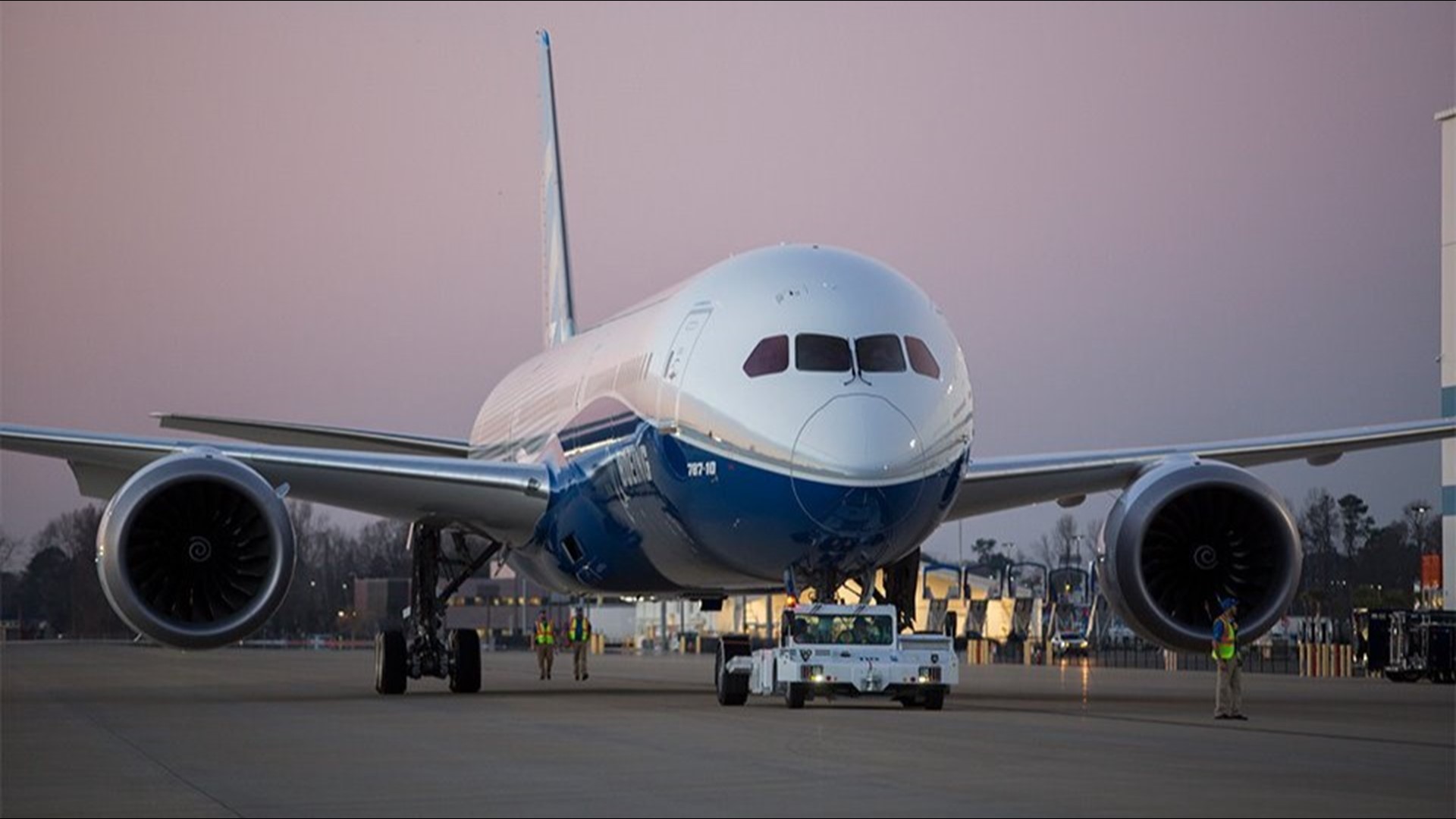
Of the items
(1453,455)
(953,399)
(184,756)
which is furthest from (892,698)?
(1453,455)

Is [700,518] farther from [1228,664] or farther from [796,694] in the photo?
[1228,664]

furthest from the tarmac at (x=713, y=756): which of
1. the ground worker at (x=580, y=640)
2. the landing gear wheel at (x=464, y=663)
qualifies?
the ground worker at (x=580, y=640)

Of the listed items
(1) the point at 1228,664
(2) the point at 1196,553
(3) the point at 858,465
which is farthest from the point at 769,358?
(2) the point at 1196,553

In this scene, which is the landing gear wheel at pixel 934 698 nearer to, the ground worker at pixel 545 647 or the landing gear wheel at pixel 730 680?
the landing gear wheel at pixel 730 680

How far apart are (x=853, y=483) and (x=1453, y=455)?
2984cm

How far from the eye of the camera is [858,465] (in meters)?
20.7

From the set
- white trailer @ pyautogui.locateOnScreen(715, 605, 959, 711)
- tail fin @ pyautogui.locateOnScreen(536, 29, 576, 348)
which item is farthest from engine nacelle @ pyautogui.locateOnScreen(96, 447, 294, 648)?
tail fin @ pyautogui.locateOnScreen(536, 29, 576, 348)

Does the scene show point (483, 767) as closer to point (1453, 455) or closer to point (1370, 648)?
point (1370, 648)

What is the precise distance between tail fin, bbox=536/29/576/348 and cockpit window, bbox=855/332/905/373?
1664 centimetres

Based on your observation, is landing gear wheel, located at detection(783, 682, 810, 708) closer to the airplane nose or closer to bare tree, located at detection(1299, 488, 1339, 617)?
the airplane nose

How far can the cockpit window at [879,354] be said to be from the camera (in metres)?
21.5

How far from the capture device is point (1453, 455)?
46844 mm

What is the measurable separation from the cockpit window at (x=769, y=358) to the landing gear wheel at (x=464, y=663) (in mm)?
8092

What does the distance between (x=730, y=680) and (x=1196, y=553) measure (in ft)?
17.9
